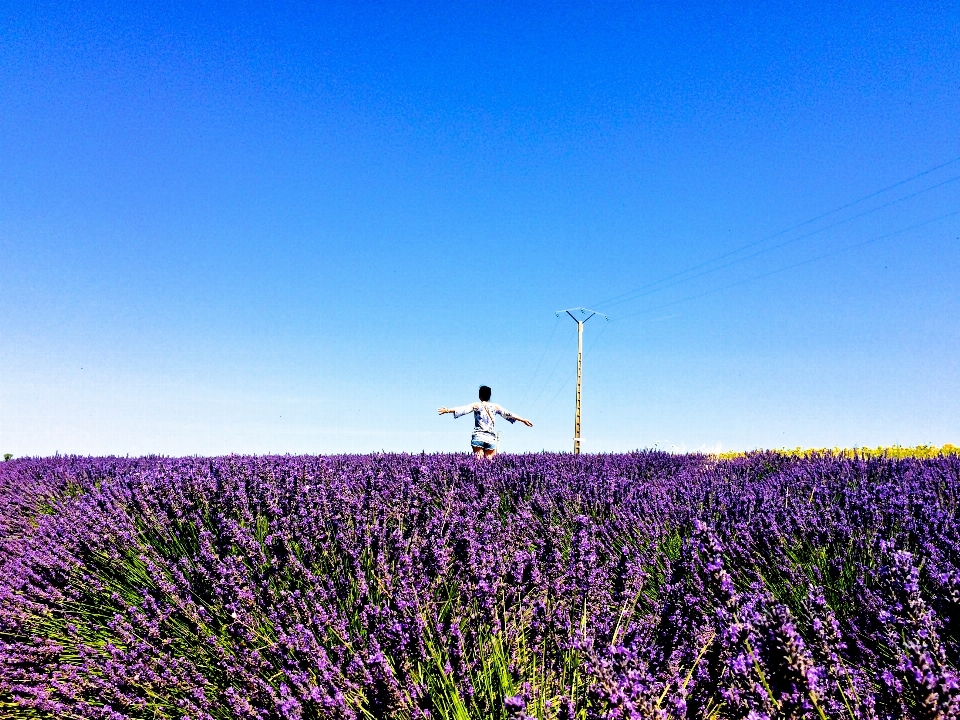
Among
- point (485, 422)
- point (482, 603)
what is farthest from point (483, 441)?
point (482, 603)

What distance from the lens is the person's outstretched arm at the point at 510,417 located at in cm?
1005

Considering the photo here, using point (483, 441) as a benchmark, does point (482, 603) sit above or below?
below

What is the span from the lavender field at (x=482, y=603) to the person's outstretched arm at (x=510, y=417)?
4914 millimetres

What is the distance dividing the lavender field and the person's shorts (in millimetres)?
5020

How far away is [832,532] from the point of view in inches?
131

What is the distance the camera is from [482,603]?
2404 millimetres

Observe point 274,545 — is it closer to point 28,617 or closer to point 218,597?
point 218,597

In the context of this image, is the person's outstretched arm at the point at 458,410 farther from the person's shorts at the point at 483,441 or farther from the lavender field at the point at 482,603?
the lavender field at the point at 482,603

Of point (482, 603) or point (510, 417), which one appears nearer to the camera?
point (482, 603)

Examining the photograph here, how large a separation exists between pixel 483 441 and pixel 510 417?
1.59ft

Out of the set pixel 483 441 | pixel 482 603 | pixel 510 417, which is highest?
pixel 510 417

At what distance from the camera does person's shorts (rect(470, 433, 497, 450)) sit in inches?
400

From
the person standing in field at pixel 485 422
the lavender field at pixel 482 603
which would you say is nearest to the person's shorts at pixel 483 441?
the person standing in field at pixel 485 422

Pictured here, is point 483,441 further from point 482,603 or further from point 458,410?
point 482,603
